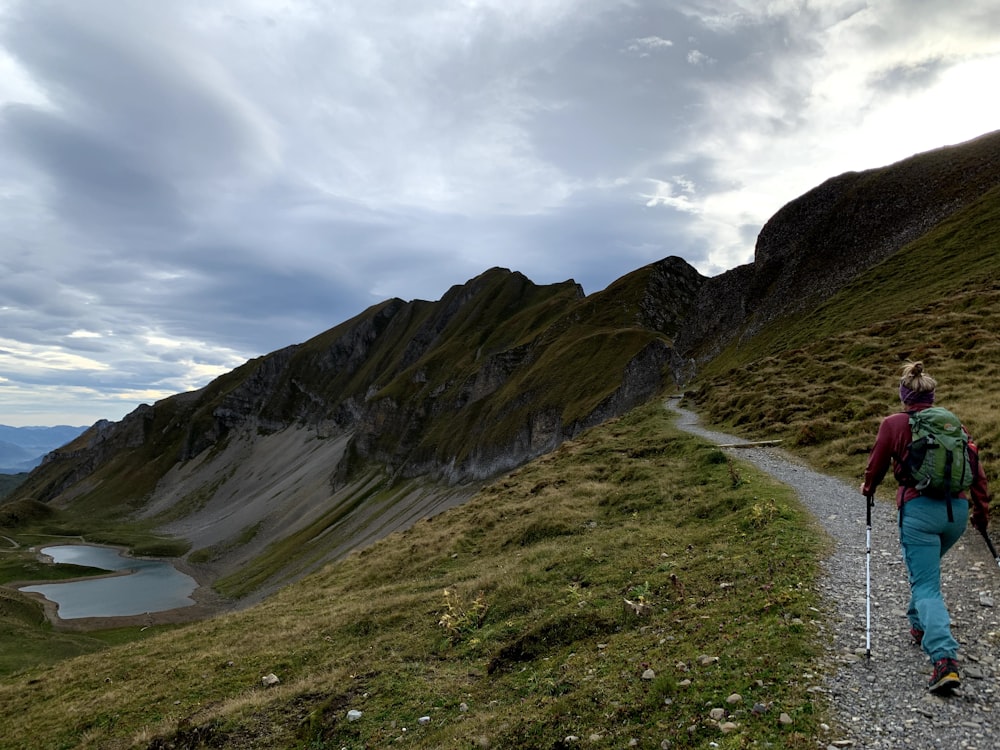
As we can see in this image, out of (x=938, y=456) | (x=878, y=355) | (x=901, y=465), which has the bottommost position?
(x=901, y=465)

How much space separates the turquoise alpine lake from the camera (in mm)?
101750

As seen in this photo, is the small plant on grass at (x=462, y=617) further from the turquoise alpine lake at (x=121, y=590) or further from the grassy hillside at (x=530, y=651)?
the turquoise alpine lake at (x=121, y=590)

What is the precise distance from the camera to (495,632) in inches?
548

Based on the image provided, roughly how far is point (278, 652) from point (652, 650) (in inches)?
522

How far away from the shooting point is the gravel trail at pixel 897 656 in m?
6.26

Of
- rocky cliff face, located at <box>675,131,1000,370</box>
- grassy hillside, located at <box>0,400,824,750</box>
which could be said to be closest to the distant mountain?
rocky cliff face, located at <box>675,131,1000,370</box>

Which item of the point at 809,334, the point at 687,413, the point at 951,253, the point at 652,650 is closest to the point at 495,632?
the point at 652,650

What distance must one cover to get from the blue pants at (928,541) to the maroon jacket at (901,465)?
22cm

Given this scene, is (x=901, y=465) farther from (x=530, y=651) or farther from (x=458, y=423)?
(x=458, y=423)

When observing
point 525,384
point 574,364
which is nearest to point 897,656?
point 574,364

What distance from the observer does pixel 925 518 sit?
7.84 meters

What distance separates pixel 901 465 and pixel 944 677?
287 cm

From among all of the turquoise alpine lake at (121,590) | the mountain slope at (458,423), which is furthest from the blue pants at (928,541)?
the turquoise alpine lake at (121,590)

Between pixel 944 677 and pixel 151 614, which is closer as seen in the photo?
pixel 944 677
